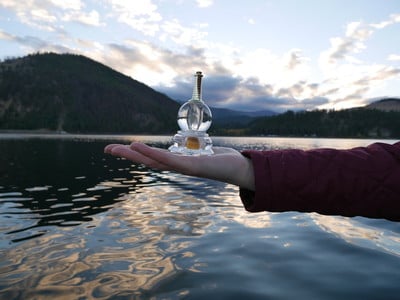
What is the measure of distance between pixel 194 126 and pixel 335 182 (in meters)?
3.16

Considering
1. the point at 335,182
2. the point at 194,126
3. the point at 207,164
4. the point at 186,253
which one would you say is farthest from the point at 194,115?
the point at 186,253

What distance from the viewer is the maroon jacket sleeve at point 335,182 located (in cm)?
206

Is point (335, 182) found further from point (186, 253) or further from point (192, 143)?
point (186, 253)

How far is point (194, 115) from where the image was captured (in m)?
4.96

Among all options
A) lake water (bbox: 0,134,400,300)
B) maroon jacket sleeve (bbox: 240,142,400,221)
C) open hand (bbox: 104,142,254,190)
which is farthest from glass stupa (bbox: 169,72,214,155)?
lake water (bbox: 0,134,400,300)

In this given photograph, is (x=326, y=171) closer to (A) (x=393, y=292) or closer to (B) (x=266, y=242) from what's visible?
(A) (x=393, y=292)

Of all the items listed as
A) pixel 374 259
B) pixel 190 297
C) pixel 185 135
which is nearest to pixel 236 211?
pixel 374 259

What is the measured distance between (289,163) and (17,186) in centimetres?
Answer: 2272

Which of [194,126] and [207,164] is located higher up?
[194,126]

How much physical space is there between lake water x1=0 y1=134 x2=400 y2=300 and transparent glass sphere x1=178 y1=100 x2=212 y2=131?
373cm

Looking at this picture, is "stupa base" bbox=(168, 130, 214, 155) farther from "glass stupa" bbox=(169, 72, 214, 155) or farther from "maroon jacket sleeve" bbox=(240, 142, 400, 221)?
"maroon jacket sleeve" bbox=(240, 142, 400, 221)

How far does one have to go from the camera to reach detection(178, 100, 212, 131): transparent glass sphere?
16.1ft

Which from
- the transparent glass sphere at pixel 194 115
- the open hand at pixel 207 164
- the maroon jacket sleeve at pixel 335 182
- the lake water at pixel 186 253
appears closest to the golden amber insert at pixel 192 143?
the transparent glass sphere at pixel 194 115

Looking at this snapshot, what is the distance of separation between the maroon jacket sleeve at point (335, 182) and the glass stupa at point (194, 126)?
1507 mm
